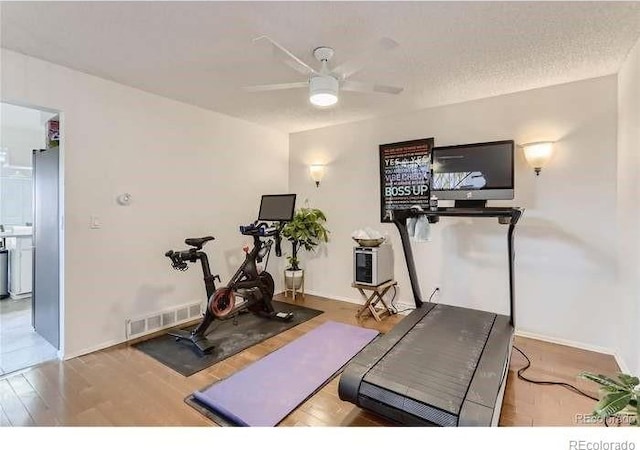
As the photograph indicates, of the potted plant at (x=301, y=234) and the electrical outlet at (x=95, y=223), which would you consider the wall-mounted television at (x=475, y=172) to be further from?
the electrical outlet at (x=95, y=223)

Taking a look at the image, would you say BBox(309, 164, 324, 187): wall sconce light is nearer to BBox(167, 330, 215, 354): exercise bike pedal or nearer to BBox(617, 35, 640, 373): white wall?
BBox(167, 330, 215, 354): exercise bike pedal

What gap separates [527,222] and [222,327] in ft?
11.1

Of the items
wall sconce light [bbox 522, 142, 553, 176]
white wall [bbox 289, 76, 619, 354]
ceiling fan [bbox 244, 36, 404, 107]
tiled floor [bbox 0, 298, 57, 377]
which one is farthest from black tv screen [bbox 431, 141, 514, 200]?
tiled floor [bbox 0, 298, 57, 377]

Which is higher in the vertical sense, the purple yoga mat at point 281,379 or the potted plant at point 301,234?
the potted plant at point 301,234

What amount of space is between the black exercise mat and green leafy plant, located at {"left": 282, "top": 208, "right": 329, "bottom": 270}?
1.04 metres

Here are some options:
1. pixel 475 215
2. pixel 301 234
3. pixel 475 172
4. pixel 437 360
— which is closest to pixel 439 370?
pixel 437 360

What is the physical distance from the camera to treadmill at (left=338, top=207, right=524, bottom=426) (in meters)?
1.69

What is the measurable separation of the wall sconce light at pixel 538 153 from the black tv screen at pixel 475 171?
44cm

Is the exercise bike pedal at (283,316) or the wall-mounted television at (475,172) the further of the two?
the exercise bike pedal at (283,316)

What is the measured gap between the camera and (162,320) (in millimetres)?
3408

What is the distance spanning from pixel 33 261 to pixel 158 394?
231 cm

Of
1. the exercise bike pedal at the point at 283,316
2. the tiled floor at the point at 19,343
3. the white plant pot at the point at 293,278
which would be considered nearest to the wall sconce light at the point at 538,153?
the exercise bike pedal at the point at 283,316

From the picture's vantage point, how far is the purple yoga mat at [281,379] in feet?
6.66

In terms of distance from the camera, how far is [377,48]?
2.33 meters
